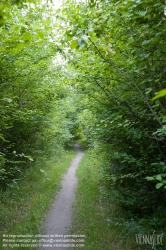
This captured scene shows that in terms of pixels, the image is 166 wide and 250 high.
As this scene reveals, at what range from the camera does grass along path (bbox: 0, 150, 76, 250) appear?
5642 mm

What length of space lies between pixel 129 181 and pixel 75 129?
2150 cm

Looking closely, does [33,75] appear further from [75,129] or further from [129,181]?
[75,129]

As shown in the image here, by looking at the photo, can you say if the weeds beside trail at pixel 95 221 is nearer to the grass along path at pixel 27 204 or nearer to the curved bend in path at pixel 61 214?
the curved bend in path at pixel 61 214

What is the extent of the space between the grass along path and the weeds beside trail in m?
1.23

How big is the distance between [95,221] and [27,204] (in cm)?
285

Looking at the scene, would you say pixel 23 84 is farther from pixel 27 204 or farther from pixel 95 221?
pixel 95 221

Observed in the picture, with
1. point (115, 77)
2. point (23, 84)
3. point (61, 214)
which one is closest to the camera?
point (115, 77)

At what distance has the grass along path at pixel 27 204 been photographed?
5642mm

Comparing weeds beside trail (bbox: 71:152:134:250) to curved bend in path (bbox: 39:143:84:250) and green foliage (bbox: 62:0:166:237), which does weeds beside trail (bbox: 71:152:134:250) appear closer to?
curved bend in path (bbox: 39:143:84:250)

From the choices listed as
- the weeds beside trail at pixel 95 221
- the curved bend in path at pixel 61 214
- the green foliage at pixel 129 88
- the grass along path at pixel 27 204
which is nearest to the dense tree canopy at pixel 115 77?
the green foliage at pixel 129 88

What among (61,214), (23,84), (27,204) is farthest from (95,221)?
(23,84)

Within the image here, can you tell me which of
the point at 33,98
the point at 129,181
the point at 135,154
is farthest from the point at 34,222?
the point at 33,98

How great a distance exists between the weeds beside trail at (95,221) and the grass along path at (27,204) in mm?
1229

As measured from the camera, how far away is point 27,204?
7211mm
